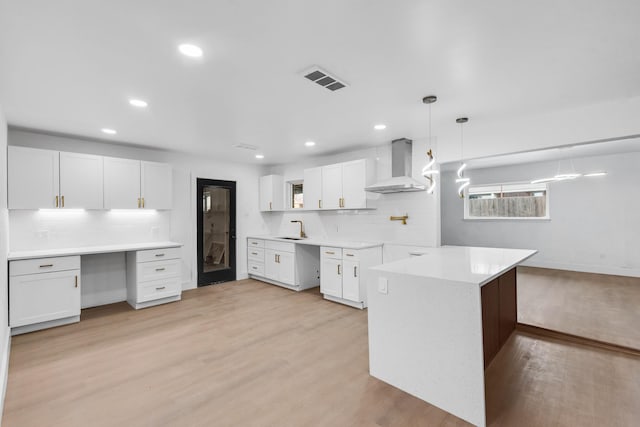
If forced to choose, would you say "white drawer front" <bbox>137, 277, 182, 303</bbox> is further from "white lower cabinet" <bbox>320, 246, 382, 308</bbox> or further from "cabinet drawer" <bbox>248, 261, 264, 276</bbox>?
"white lower cabinet" <bbox>320, 246, 382, 308</bbox>

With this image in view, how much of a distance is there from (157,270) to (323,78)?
12.5ft

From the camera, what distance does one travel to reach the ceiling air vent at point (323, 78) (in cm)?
236

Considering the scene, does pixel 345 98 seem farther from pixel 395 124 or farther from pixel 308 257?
pixel 308 257

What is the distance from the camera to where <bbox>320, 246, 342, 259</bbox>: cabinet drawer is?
4.56 meters

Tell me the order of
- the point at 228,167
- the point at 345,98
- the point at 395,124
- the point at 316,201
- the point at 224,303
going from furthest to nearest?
the point at 228,167 → the point at 316,201 → the point at 224,303 → the point at 395,124 → the point at 345,98

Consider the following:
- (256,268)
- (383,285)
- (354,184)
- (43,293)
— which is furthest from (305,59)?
(256,268)

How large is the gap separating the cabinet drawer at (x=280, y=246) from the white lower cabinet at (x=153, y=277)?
1660mm

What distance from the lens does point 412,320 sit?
7.25 feet

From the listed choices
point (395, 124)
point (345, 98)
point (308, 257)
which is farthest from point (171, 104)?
point (308, 257)

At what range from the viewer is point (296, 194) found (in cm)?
641

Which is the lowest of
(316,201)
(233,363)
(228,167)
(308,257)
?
(233,363)

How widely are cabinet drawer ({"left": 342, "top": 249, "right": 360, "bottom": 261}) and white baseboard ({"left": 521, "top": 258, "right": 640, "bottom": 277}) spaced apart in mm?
5447

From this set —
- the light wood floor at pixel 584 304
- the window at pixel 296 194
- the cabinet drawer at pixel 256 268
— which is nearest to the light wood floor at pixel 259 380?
the light wood floor at pixel 584 304

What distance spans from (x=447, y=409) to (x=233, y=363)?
183cm
